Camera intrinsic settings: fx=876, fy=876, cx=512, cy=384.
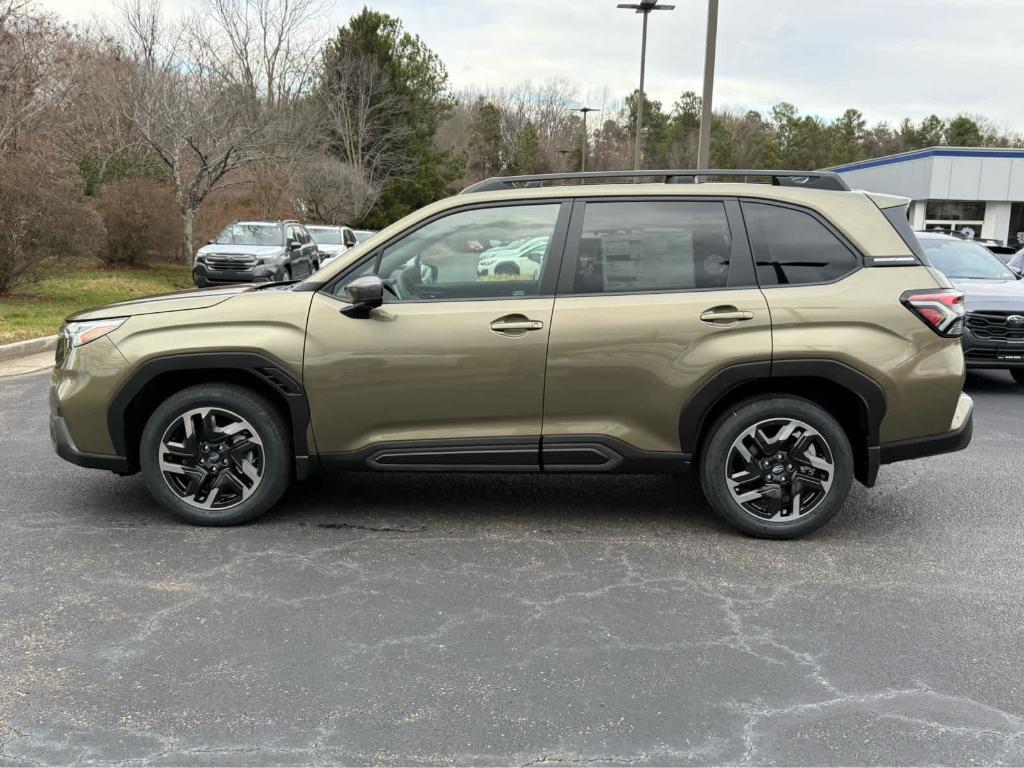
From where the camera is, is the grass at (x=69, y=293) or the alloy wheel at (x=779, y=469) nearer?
the alloy wheel at (x=779, y=469)

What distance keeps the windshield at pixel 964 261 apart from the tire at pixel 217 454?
850 centimetres

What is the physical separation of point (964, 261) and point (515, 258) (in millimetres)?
8238

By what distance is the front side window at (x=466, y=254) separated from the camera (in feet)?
15.4

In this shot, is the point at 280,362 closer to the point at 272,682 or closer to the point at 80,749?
the point at 272,682

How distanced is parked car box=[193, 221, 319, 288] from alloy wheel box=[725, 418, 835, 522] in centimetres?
1525

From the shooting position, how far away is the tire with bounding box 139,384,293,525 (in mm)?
4676

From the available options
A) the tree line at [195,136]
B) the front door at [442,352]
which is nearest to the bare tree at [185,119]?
the tree line at [195,136]

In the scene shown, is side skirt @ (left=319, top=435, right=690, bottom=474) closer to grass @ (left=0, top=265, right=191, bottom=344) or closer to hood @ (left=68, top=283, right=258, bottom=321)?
hood @ (left=68, top=283, right=258, bottom=321)

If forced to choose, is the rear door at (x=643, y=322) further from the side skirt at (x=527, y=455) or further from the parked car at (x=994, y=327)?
the parked car at (x=994, y=327)

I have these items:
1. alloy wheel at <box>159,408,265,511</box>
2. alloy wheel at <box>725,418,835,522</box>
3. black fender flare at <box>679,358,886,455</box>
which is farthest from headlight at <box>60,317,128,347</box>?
alloy wheel at <box>725,418,835,522</box>

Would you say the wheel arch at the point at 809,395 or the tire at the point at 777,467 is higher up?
the wheel arch at the point at 809,395

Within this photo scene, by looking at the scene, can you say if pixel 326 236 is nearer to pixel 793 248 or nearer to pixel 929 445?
pixel 793 248

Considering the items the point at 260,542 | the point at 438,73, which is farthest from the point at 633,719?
the point at 438,73

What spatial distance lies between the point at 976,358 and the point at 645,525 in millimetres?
5915
